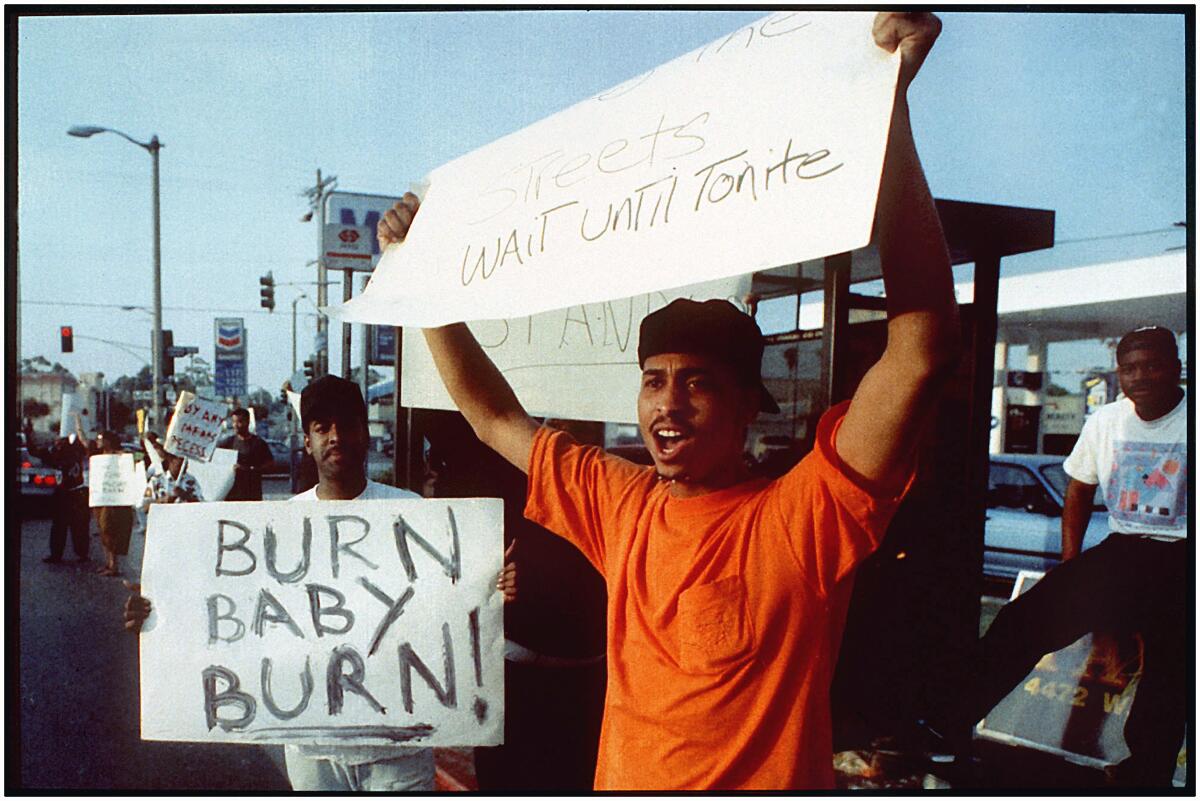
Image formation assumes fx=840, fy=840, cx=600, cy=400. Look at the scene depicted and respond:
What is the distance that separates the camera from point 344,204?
2363 millimetres

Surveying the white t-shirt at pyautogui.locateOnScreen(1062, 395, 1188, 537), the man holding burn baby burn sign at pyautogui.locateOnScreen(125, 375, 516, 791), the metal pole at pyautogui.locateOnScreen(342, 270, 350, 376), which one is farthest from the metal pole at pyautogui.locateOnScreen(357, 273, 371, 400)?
the white t-shirt at pyautogui.locateOnScreen(1062, 395, 1188, 537)

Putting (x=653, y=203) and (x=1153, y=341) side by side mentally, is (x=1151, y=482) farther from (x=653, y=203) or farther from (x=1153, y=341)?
(x=653, y=203)

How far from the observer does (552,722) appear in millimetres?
2639

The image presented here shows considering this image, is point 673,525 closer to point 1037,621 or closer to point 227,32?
point 1037,621

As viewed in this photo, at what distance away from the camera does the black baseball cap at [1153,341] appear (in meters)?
2.14

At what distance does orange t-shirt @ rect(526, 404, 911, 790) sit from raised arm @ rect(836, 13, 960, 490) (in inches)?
4.4

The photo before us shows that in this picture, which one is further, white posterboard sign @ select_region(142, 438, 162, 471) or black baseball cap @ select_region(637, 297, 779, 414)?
white posterboard sign @ select_region(142, 438, 162, 471)

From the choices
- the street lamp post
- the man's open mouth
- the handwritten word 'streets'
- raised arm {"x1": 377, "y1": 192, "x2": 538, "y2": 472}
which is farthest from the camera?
the street lamp post

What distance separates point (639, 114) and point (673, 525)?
91cm

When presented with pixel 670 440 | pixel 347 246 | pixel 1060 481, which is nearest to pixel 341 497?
pixel 347 246

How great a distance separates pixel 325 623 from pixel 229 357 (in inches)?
31.5

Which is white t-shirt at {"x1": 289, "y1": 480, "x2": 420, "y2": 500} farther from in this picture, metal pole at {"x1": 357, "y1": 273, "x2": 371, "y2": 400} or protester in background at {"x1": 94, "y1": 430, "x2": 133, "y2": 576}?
protester in background at {"x1": 94, "y1": 430, "x2": 133, "y2": 576}

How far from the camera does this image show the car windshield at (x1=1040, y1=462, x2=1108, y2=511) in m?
2.31

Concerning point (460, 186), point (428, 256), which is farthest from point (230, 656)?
point (460, 186)
